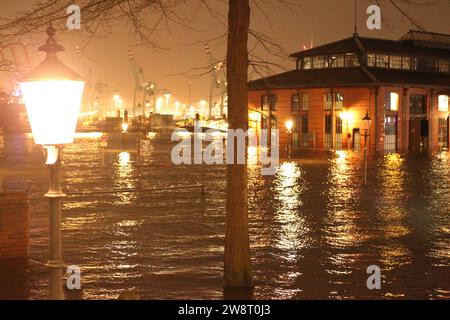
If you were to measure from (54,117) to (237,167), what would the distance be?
440 cm

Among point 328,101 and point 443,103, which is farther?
point 443,103

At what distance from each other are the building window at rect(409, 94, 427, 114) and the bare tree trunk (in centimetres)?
5378

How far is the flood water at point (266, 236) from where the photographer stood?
11492mm

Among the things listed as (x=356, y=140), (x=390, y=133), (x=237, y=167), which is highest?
(x=390, y=133)

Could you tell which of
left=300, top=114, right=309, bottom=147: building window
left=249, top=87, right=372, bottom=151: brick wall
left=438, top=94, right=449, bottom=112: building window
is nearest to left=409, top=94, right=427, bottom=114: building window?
left=438, top=94, right=449, bottom=112: building window

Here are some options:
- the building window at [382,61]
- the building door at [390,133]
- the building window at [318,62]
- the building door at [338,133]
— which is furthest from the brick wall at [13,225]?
the building window at [318,62]

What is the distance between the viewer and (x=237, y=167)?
11062 mm

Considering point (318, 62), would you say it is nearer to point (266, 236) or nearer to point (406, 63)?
point (406, 63)

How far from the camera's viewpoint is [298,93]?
6325 cm

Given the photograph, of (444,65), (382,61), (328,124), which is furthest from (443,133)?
(328,124)

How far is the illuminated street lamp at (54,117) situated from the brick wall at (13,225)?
5.99 m

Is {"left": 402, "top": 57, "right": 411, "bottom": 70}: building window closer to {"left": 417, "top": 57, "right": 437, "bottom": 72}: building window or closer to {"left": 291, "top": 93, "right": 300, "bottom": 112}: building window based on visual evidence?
{"left": 417, "top": 57, "right": 437, "bottom": 72}: building window

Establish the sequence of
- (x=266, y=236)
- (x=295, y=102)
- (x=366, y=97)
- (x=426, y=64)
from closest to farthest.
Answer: (x=266, y=236), (x=366, y=97), (x=295, y=102), (x=426, y=64)
